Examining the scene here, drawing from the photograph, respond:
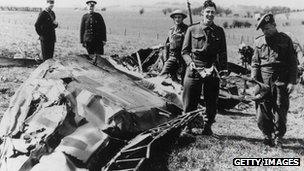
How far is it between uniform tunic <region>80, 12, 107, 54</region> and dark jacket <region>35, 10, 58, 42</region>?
44.9 inches

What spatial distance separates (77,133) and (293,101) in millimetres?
7072

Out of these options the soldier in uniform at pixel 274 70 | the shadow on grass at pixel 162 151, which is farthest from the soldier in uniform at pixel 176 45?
the shadow on grass at pixel 162 151

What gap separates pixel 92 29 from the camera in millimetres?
9312

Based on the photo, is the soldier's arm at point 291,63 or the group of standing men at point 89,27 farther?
the group of standing men at point 89,27

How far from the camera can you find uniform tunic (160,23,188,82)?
7868 mm

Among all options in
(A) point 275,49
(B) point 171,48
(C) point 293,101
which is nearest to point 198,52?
(A) point 275,49

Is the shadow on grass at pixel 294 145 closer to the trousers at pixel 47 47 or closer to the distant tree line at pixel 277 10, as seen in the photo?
the distant tree line at pixel 277 10

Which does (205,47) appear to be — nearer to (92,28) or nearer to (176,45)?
(176,45)

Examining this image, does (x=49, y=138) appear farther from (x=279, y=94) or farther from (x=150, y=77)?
(x=279, y=94)

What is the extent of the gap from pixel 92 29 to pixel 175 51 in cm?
227

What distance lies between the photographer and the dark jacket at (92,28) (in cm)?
930

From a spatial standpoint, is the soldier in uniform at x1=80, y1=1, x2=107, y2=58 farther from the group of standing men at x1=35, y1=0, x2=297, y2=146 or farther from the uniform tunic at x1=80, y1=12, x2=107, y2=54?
the group of standing men at x1=35, y1=0, x2=297, y2=146

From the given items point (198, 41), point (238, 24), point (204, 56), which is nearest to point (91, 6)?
point (198, 41)

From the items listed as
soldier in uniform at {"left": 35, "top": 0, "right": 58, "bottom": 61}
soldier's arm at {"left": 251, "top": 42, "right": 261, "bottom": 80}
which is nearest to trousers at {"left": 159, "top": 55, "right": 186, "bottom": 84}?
soldier's arm at {"left": 251, "top": 42, "right": 261, "bottom": 80}
